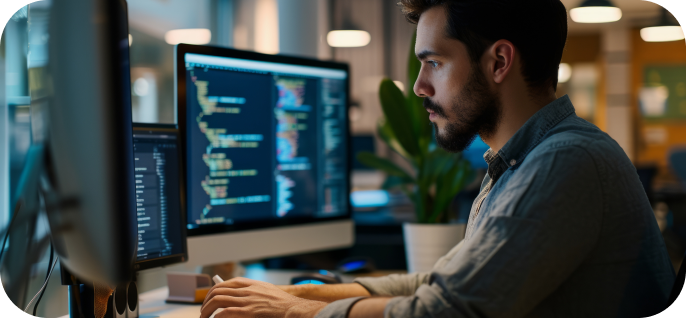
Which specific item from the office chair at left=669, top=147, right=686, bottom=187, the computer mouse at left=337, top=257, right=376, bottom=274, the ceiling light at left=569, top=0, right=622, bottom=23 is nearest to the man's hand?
the computer mouse at left=337, top=257, right=376, bottom=274

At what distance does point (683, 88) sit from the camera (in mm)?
6848

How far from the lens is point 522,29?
913 millimetres

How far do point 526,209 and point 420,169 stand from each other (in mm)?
1146

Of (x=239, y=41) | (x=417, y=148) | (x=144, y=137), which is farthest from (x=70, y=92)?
(x=239, y=41)

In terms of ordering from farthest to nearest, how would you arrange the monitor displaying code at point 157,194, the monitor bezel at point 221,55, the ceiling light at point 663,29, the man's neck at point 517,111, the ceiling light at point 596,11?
the ceiling light at point 663,29 < the ceiling light at point 596,11 < the monitor bezel at point 221,55 < the monitor displaying code at point 157,194 < the man's neck at point 517,111

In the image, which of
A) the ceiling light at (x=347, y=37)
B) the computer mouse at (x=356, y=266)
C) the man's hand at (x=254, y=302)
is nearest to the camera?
the man's hand at (x=254, y=302)

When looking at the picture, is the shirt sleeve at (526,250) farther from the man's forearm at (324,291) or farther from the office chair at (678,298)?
the man's forearm at (324,291)

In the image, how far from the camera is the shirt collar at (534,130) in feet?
2.90

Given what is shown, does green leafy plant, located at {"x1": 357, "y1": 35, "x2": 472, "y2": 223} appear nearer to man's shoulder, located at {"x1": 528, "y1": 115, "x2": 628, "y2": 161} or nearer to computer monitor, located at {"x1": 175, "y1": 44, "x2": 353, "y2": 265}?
computer monitor, located at {"x1": 175, "y1": 44, "x2": 353, "y2": 265}

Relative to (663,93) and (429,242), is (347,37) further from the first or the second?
(663,93)

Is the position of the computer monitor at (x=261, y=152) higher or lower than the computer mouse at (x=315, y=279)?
higher

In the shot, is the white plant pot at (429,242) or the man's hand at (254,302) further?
Answer: the white plant pot at (429,242)

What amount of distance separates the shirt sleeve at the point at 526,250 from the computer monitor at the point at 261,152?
0.67m

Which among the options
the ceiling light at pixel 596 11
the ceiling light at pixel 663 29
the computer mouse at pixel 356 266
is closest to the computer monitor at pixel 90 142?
the computer mouse at pixel 356 266
